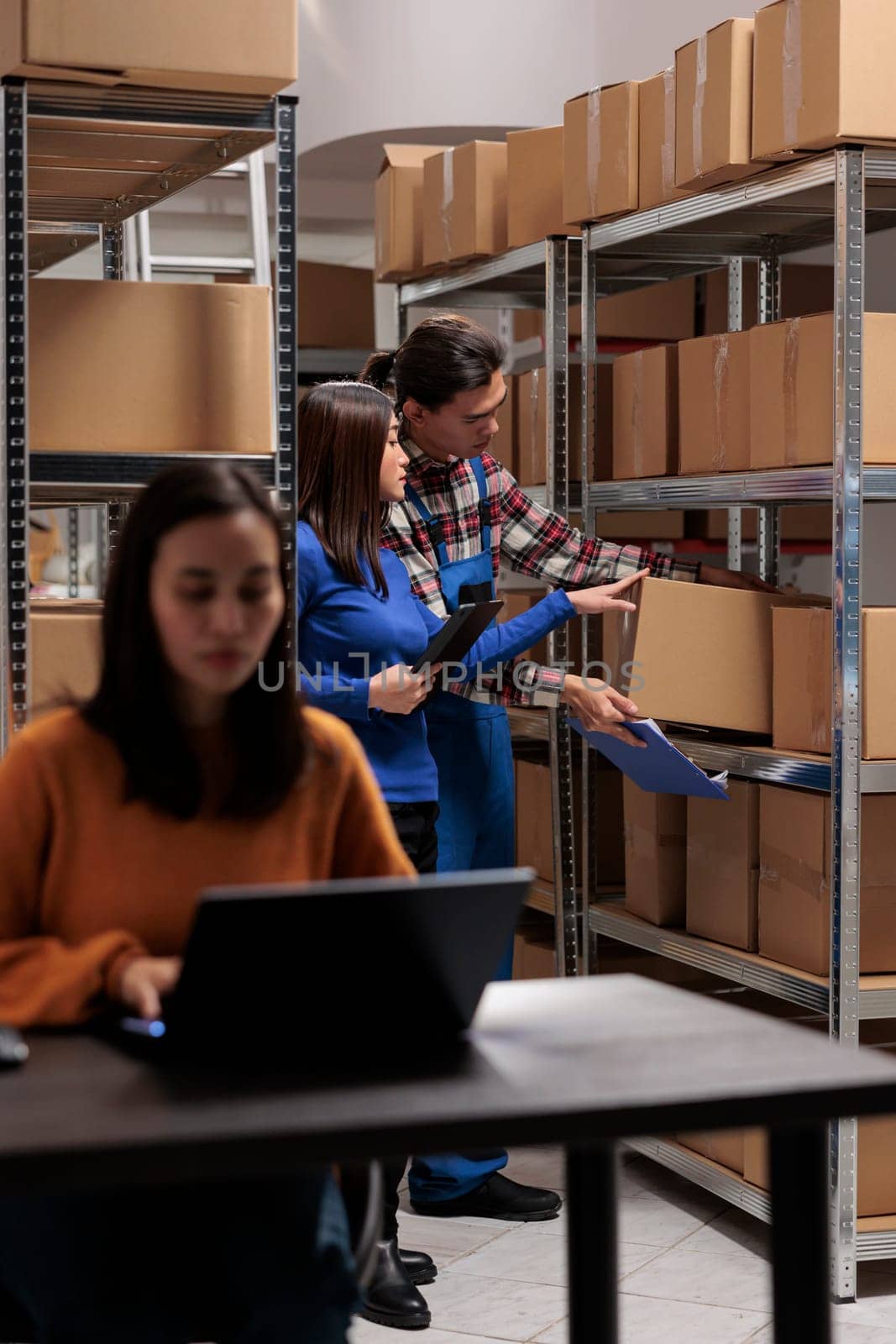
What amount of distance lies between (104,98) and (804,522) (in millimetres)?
3289

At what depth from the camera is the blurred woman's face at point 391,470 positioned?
9.52 feet

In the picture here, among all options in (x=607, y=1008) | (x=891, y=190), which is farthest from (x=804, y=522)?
(x=607, y=1008)

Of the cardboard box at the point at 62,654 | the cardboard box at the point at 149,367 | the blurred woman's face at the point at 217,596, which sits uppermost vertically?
the cardboard box at the point at 149,367

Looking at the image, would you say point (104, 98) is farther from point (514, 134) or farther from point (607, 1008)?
point (514, 134)

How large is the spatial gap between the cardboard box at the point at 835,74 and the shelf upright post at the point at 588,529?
2.97 feet

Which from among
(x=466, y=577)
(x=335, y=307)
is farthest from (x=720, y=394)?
(x=335, y=307)

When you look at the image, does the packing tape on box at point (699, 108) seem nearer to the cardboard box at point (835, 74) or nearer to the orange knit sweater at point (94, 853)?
the cardboard box at point (835, 74)

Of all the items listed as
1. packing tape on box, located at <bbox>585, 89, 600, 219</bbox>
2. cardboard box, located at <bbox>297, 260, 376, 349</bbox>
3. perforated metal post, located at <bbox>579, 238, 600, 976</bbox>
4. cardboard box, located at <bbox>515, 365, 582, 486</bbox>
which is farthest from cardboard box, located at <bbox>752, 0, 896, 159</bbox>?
cardboard box, located at <bbox>297, 260, 376, 349</bbox>

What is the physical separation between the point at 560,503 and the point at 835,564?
107 cm

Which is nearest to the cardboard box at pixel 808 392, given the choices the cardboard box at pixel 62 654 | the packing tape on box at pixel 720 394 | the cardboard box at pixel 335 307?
the packing tape on box at pixel 720 394

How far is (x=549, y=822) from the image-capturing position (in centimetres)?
407

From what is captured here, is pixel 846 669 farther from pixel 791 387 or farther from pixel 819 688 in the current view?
pixel 791 387

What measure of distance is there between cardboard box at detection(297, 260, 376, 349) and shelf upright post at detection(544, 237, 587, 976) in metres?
2.56

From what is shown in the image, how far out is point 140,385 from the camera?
2.58 metres
